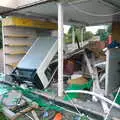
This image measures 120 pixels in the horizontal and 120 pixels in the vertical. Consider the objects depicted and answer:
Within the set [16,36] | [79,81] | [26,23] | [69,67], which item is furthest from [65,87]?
[26,23]

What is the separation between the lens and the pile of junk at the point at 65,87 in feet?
12.7

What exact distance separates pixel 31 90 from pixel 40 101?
0.68 metres

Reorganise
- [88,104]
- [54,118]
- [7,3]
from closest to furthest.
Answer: [54,118]
[88,104]
[7,3]

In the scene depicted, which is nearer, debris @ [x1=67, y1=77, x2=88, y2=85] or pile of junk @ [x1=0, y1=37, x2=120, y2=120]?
pile of junk @ [x1=0, y1=37, x2=120, y2=120]

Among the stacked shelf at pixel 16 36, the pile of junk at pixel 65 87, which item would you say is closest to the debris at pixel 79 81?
the pile of junk at pixel 65 87

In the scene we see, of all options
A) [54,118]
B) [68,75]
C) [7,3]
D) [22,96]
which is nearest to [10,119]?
[54,118]

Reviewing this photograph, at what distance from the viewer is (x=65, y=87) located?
5.23 m

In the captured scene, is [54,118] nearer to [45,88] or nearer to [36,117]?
[36,117]

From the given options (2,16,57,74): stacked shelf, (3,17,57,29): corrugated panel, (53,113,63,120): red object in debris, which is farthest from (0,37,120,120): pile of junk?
(3,17,57,29): corrugated panel

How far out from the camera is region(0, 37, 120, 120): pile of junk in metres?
3.87

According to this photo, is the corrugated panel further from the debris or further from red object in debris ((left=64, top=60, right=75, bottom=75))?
the debris

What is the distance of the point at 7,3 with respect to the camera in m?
5.56

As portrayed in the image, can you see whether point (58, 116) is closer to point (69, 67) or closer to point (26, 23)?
point (69, 67)

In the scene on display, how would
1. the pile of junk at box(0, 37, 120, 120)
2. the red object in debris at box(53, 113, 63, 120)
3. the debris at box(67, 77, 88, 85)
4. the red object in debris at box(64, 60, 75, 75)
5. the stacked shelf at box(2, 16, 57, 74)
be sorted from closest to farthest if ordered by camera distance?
the red object in debris at box(53, 113, 63, 120)
the pile of junk at box(0, 37, 120, 120)
the debris at box(67, 77, 88, 85)
the red object in debris at box(64, 60, 75, 75)
the stacked shelf at box(2, 16, 57, 74)
